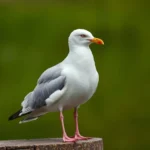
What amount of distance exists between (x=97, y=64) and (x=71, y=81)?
12.1 feet

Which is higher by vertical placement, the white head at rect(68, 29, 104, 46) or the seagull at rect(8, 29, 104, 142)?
the white head at rect(68, 29, 104, 46)

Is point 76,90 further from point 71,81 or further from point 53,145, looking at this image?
point 53,145

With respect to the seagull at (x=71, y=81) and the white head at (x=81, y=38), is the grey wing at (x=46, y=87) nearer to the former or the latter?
the seagull at (x=71, y=81)

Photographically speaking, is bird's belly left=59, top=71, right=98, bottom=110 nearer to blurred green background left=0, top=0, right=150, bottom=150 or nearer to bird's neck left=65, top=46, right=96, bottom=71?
bird's neck left=65, top=46, right=96, bottom=71

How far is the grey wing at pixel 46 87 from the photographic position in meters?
3.05

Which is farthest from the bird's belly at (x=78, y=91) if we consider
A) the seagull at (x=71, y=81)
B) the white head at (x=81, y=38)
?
the white head at (x=81, y=38)

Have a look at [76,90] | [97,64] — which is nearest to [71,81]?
[76,90]

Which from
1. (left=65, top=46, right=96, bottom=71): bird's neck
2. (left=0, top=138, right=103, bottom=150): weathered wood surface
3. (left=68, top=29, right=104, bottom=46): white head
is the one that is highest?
(left=68, top=29, right=104, bottom=46): white head

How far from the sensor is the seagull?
301cm

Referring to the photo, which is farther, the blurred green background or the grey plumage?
the blurred green background

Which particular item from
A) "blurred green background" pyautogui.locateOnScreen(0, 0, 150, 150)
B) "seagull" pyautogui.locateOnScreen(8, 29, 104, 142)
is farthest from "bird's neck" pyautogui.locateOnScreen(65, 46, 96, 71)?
"blurred green background" pyautogui.locateOnScreen(0, 0, 150, 150)

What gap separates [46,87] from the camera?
3104 millimetres

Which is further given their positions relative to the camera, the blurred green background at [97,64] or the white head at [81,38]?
the blurred green background at [97,64]

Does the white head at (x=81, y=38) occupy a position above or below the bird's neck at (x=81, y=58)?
above
